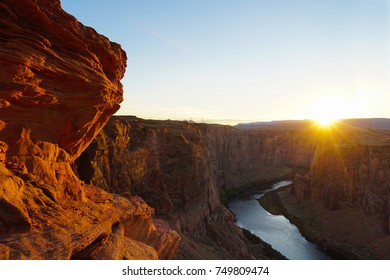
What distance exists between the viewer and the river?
52.4m

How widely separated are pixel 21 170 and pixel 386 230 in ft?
190

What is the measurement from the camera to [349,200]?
66500mm

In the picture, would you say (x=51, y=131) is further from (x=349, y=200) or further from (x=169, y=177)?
(x=349, y=200)

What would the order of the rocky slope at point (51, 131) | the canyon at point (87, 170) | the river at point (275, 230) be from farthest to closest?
1. the river at point (275, 230)
2. the canyon at point (87, 170)
3. the rocky slope at point (51, 131)

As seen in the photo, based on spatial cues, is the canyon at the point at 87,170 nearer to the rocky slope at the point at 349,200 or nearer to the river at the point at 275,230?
the rocky slope at the point at 349,200

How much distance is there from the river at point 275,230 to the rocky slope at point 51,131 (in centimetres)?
4101

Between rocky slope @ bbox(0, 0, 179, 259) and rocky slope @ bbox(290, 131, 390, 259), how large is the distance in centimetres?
4795

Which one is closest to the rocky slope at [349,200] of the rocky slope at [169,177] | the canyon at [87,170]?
the canyon at [87,170]

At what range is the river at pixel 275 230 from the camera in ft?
172

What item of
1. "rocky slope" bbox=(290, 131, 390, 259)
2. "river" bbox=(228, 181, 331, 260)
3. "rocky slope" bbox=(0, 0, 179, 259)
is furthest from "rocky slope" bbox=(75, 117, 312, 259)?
"rocky slope" bbox=(290, 131, 390, 259)

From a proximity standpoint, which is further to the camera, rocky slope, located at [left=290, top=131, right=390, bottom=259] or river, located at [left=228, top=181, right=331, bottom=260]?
rocky slope, located at [left=290, top=131, right=390, bottom=259]

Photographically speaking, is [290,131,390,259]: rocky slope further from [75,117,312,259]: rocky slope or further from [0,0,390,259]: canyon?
[75,117,312,259]: rocky slope

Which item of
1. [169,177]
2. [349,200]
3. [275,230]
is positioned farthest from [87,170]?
[349,200]

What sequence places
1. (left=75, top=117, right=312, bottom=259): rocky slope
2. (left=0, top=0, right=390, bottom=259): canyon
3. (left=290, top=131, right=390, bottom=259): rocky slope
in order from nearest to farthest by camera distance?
(left=0, top=0, right=390, bottom=259): canyon
(left=75, top=117, right=312, bottom=259): rocky slope
(left=290, top=131, right=390, bottom=259): rocky slope
